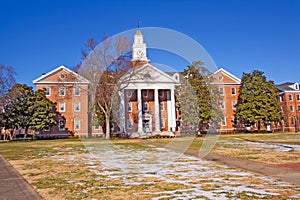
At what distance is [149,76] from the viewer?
138 feet

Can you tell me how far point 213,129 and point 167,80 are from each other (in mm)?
10772

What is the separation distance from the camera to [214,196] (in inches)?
250

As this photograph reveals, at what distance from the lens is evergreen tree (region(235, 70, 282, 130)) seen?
46.2 m

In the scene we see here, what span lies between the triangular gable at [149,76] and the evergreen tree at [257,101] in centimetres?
1166

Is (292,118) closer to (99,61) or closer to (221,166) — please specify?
(99,61)

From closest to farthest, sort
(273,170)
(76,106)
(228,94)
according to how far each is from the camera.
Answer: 1. (273,170)
2. (76,106)
3. (228,94)

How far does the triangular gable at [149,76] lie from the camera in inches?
1477

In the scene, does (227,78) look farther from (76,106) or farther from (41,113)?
(41,113)

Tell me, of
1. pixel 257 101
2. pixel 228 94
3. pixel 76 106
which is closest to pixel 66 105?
pixel 76 106

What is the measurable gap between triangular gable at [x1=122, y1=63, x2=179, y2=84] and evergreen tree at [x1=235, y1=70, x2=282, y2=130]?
459 inches

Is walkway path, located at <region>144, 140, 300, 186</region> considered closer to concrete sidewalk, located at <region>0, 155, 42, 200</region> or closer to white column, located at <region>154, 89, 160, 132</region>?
concrete sidewalk, located at <region>0, 155, 42, 200</region>

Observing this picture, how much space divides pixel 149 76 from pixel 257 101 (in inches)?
693

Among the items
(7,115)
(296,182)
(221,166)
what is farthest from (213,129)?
(296,182)

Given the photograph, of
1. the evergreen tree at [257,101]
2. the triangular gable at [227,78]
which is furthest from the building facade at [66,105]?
the evergreen tree at [257,101]
